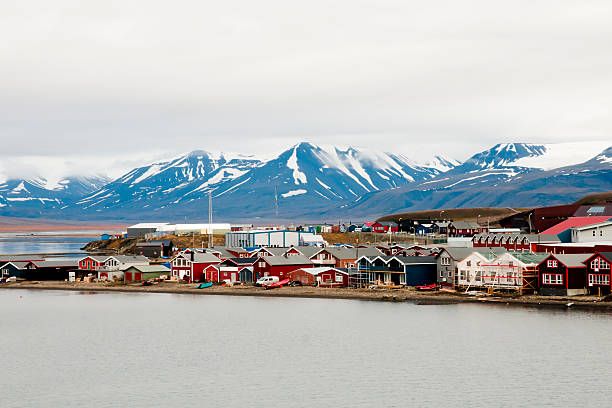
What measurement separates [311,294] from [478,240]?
25.6 m

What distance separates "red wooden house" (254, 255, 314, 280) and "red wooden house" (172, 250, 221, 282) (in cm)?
492

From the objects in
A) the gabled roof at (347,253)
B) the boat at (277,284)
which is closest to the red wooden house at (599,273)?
the gabled roof at (347,253)

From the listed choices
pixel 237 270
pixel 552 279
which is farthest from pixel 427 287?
pixel 237 270

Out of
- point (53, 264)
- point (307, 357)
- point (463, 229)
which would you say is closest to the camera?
point (307, 357)

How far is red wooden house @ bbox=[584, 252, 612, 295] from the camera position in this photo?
2144 inches

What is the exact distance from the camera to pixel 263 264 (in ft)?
231

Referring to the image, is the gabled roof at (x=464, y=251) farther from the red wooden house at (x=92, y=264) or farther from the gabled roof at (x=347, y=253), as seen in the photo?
the red wooden house at (x=92, y=264)

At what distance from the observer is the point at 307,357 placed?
39.6 metres

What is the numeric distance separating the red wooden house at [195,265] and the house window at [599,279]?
29755 millimetres

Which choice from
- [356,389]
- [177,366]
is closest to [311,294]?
[177,366]

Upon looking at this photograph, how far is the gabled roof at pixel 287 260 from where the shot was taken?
70.1 m

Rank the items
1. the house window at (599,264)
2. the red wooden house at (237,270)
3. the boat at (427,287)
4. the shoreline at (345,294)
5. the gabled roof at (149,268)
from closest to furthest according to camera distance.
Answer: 1. the shoreline at (345,294)
2. the house window at (599,264)
3. the boat at (427,287)
4. the red wooden house at (237,270)
5. the gabled roof at (149,268)

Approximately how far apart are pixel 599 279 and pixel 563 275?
1.97 m

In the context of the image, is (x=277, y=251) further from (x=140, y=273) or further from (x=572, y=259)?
(x=572, y=259)
